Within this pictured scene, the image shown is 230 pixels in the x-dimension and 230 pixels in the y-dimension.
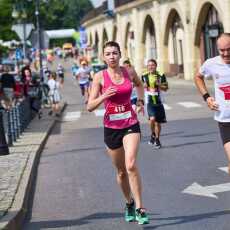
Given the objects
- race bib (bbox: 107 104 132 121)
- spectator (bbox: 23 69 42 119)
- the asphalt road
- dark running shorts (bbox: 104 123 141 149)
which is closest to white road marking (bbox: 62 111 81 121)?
spectator (bbox: 23 69 42 119)

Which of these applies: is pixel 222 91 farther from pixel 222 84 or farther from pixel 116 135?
pixel 116 135

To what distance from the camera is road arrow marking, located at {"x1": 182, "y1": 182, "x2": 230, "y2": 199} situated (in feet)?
31.1

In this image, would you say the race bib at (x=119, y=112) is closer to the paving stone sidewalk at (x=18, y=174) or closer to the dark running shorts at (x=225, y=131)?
the dark running shorts at (x=225, y=131)

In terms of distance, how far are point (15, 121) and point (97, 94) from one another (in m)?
10.4

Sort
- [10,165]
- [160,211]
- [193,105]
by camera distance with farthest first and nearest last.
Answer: [193,105] → [10,165] → [160,211]

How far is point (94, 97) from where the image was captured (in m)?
7.71

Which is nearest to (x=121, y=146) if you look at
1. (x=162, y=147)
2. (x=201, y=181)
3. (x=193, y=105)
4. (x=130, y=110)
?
(x=130, y=110)

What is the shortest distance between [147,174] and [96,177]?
0.80m

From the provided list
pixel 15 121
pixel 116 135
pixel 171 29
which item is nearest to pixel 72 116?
pixel 15 121

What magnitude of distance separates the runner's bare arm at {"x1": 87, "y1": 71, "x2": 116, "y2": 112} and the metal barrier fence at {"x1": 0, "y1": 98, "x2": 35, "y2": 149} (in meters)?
6.79

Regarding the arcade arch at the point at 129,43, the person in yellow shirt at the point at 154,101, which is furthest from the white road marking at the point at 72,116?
the arcade arch at the point at 129,43

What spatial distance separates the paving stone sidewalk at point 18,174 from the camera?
8.11m

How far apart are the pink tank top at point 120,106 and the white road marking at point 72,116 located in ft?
57.3

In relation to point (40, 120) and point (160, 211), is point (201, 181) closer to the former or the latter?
point (160, 211)
